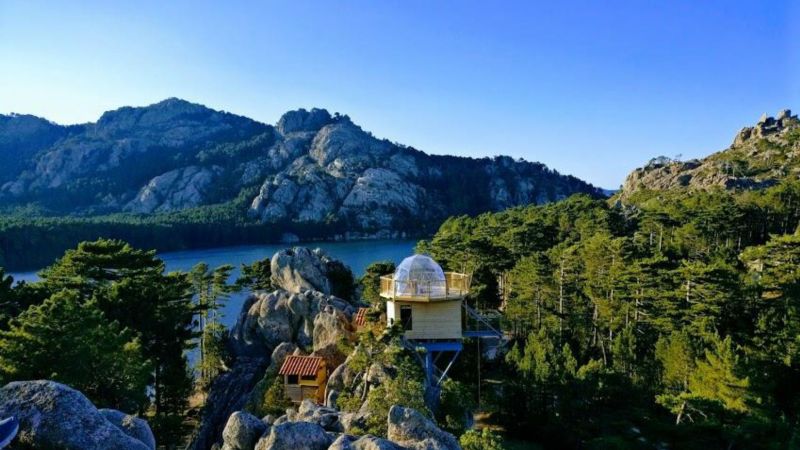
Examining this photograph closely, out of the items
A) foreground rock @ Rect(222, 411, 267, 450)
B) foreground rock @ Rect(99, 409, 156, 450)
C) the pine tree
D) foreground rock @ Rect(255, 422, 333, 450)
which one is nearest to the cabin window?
the pine tree

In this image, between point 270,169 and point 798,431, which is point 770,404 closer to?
point 798,431

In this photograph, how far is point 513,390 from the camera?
977 inches

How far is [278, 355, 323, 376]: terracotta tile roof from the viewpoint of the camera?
22875mm

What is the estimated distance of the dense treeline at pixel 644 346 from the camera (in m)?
19.4

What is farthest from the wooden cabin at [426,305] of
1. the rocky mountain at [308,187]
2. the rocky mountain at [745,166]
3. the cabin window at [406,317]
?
the rocky mountain at [308,187]

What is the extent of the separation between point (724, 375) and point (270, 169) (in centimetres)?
18100

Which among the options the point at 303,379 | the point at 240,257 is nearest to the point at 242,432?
the point at 303,379

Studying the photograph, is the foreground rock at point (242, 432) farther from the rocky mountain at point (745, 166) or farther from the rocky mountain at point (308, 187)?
the rocky mountain at point (308, 187)

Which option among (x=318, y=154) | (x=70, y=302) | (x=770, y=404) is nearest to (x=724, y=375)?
(x=770, y=404)

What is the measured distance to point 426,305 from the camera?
73.5 feet

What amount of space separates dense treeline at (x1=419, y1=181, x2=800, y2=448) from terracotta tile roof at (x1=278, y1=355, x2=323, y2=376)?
28.8ft

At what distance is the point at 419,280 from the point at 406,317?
1773mm

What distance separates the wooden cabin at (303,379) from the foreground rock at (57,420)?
53.8ft

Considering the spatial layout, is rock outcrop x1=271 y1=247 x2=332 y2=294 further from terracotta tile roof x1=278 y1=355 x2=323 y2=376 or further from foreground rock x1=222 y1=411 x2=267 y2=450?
foreground rock x1=222 y1=411 x2=267 y2=450
